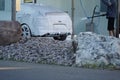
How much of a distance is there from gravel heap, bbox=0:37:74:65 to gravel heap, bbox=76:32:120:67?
38cm

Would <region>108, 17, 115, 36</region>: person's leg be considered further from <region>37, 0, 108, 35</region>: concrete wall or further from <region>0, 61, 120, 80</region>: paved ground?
<region>0, 61, 120, 80</region>: paved ground

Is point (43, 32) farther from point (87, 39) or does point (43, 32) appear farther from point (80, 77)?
point (80, 77)

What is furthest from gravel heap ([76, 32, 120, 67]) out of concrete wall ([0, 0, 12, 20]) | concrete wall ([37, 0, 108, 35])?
concrete wall ([0, 0, 12, 20])

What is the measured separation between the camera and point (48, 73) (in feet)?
36.4

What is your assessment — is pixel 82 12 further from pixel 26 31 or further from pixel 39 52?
pixel 39 52

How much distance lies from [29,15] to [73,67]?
6.70 meters

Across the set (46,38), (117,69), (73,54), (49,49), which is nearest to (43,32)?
(46,38)

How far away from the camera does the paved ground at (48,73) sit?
34.7 ft

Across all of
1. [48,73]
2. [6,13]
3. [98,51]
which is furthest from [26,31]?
[48,73]

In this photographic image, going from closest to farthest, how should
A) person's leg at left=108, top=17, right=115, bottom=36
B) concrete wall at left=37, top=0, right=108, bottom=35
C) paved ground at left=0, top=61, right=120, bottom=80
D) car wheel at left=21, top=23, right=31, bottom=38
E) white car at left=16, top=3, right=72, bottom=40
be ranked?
paved ground at left=0, top=61, right=120, bottom=80 → person's leg at left=108, top=17, right=115, bottom=36 → white car at left=16, top=3, right=72, bottom=40 → car wheel at left=21, top=23, right=31, bottom=38 → concrete wall at left=37, top=0, right=108, bottom=35

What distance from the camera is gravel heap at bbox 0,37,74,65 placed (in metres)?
13.0

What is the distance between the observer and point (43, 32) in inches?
707

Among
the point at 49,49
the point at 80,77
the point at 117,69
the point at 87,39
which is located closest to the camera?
the point at 80,77

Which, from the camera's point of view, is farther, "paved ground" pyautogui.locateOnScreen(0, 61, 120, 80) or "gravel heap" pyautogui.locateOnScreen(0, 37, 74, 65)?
"gravel heap" pyautogui.locateOnScreen(0, 37, 74, 65)
